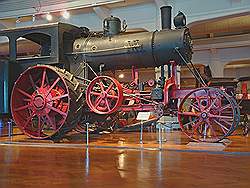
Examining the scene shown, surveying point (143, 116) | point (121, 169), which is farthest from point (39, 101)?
point (121, 169)

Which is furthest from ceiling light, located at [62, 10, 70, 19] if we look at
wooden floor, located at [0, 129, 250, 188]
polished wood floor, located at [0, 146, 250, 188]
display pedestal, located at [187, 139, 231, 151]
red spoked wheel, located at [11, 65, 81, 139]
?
display pedestal, located at [187, 139, 231, 151]

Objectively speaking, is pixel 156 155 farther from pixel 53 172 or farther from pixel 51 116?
pixel 51 116

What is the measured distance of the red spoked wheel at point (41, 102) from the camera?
5.84 m

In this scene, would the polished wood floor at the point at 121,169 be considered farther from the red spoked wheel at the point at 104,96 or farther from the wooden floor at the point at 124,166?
the red spoked wheel at the point at 104,96

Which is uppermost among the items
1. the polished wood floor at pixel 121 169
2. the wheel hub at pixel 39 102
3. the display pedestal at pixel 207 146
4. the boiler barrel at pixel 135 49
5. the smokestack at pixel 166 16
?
the smokestack at pixel 166 16

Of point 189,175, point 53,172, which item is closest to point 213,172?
point 189,175

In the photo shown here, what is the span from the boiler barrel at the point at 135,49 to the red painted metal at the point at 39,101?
691 mm

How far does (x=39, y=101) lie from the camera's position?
19.4ft

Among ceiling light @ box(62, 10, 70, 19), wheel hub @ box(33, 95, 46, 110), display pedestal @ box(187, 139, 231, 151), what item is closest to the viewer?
display pedestal @ box(187, 139, 231, 151)

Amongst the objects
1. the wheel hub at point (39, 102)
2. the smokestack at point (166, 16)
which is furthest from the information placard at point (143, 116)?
the wheel hub at point (39, 102)

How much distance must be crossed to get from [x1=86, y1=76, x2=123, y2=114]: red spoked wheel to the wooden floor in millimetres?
640

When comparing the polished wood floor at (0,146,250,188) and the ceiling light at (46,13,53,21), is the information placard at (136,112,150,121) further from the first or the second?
the ceiling light at (46,13,53,21)

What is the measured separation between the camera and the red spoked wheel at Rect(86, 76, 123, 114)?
5500 mm

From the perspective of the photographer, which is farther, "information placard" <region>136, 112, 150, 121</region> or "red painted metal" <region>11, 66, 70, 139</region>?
"red painted metal" <region>11, 66, 70, 139</region>
